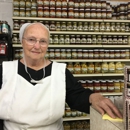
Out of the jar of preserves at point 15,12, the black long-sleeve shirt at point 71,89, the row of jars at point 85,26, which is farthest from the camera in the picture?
the row of jars at point 85,26

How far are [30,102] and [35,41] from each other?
40cm

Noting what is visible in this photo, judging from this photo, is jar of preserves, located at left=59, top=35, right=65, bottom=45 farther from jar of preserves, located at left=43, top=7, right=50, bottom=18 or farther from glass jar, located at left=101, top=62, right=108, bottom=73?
glass jar, located at left=101, top=62, right=108, bottom=73

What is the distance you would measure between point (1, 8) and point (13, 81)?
7.82 ft

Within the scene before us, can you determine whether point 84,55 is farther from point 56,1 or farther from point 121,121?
point 121,121

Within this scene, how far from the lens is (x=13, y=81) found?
126 cm

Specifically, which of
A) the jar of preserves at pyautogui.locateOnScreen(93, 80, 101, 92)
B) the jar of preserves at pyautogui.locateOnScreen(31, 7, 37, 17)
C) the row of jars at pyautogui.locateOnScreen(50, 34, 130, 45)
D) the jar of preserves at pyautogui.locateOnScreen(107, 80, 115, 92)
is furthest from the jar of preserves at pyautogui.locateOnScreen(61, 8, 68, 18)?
the jar of preserves at pyautogui.locateOnScreen(107, 80, 115, 92)

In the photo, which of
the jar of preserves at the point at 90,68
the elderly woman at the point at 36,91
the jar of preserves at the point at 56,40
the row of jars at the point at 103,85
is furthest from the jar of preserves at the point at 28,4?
the elderly woman at the point at 36,91

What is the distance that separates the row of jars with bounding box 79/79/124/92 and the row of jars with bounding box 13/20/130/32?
833mm

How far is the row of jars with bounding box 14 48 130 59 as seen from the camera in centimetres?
292

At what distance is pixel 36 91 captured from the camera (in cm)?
123

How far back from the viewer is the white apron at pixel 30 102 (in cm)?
118

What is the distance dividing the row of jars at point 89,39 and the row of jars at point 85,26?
0.11 meters

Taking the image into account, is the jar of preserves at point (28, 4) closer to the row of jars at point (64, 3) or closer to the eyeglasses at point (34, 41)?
the row of jars at point (64, 3)

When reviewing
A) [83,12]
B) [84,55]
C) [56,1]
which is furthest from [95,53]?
[56,1]
